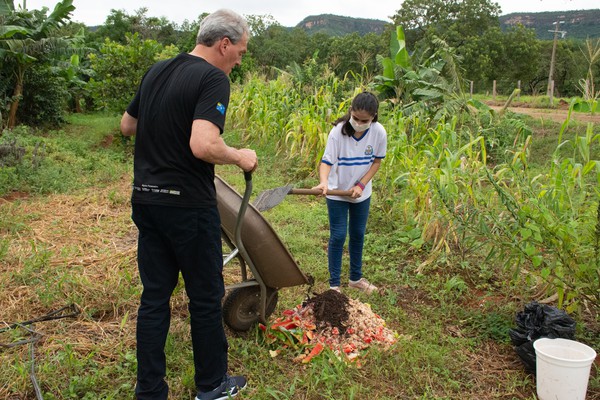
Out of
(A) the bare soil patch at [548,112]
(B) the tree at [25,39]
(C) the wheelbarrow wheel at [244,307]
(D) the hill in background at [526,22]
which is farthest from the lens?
(D) the hill in background at [526,22]

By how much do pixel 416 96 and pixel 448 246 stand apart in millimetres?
5227

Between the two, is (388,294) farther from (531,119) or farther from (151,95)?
(531,119)

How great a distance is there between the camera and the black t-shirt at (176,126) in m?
2.19

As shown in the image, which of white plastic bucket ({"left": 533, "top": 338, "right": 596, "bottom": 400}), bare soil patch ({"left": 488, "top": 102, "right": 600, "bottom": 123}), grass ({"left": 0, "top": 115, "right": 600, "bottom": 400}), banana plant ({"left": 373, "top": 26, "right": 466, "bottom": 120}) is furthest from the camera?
bare soil patch ({"left": 488, "top": 102, "right": 600, "bottom": 123})

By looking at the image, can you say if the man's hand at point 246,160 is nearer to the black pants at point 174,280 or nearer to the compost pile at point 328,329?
the black pants at point 174,280

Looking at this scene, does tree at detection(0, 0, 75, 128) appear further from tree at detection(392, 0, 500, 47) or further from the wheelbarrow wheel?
tree at detection(392, 0, 500, 47)

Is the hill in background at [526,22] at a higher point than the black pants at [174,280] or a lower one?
higher

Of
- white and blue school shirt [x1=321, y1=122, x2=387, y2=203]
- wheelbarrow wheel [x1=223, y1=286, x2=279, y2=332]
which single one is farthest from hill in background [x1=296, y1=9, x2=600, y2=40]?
wheelbarrow wheel [x1=223, y1=286, x2=279, y2=332]

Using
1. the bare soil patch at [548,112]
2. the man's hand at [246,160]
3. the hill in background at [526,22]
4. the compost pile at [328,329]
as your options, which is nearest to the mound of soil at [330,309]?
the compost pile at [328,329]

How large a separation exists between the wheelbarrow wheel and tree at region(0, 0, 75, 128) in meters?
9.32

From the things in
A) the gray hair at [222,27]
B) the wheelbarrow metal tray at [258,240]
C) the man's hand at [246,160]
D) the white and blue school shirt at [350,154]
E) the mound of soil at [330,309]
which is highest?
the gray hair at [222,27]

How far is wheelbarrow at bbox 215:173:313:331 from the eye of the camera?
2.88 meters

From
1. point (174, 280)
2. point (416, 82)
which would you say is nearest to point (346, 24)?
point (416, 82)

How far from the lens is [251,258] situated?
297cm
